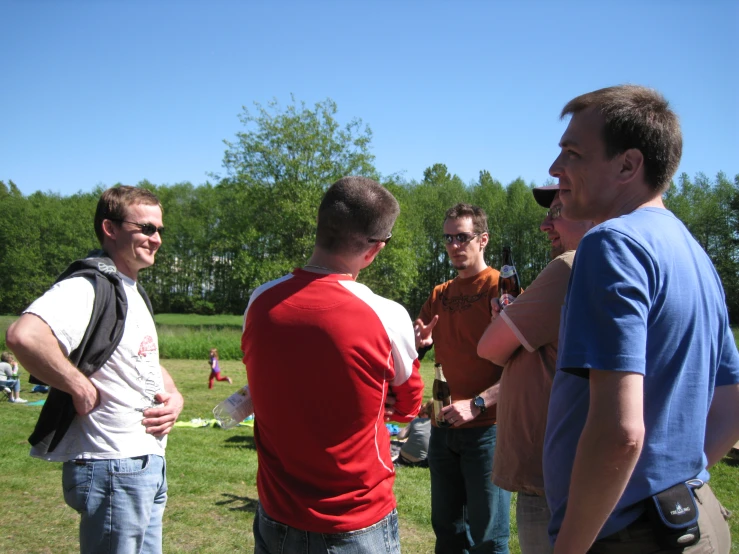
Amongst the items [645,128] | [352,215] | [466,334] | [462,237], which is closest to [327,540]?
[352,215]

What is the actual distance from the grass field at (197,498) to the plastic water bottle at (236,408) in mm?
2918

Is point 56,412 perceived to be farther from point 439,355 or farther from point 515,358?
point 439,355

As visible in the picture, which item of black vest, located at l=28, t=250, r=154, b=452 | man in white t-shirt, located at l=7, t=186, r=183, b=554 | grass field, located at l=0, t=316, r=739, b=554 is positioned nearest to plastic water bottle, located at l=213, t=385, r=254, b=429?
man in white t-shirt, located at l=7, t=186, r=183, b=554

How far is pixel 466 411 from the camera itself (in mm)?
3555

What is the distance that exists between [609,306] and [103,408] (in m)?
2.36

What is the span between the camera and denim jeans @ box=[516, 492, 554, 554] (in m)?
2.49

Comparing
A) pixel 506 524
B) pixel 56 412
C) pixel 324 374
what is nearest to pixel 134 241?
pixel 56 412

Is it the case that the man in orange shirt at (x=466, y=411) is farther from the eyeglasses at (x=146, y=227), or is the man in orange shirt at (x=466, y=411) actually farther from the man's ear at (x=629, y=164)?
the man's ear at (x=629, y=164)

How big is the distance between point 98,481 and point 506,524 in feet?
8.03

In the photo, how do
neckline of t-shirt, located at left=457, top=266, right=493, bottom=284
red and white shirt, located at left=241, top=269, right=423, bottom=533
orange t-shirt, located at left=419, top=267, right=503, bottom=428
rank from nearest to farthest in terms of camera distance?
red and white shirt, located at left=241, top=269, right=423, bottom=533, orange t-shirt, located at left=419, top=267, right=503, bottom=428, neckline of t-shirt, located at left=457, top=266, right=493, bottom=284

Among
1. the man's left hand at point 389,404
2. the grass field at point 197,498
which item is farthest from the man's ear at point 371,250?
the grass field at point 197,498

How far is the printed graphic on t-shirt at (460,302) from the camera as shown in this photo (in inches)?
163

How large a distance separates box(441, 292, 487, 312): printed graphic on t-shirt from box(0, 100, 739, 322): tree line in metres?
37.8

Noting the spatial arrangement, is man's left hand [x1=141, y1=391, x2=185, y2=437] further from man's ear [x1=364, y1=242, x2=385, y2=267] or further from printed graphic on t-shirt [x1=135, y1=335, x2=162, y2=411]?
man's ear [x1=364, y1=242, x2=385, y2=267]
